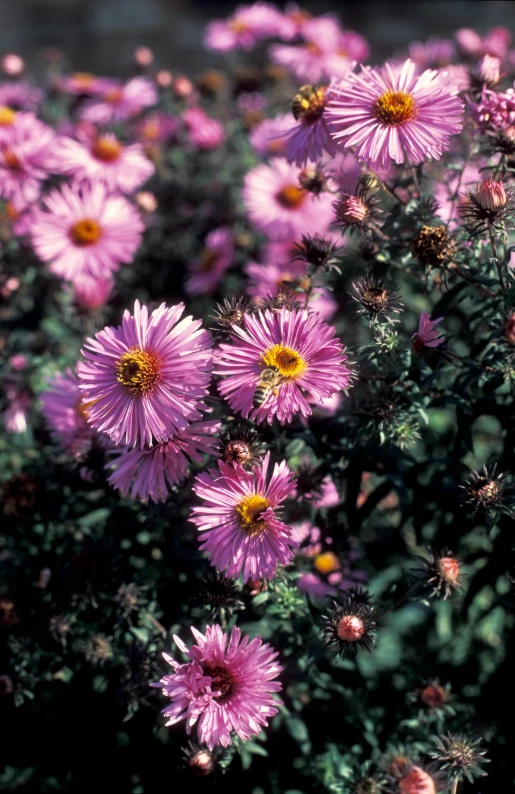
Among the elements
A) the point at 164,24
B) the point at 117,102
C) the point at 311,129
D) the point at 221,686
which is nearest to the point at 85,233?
the point at 117,102

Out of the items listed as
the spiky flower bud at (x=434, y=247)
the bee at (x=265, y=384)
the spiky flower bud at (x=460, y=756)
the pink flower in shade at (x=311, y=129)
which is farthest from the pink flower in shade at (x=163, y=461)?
the spiky flower bud at (x=460, y=756)

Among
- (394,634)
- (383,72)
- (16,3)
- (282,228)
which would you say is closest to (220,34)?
(282,228)

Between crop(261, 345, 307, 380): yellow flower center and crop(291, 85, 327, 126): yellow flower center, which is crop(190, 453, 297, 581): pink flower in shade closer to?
crop(261, 345, 307, 380): yellow flower center

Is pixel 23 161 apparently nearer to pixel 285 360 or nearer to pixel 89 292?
pixel 89 292

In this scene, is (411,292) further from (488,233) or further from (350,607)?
(350,607)

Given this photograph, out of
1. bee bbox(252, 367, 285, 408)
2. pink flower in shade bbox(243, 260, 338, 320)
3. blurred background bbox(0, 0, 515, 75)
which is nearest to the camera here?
bee bbox(252, 367, 285, 408)

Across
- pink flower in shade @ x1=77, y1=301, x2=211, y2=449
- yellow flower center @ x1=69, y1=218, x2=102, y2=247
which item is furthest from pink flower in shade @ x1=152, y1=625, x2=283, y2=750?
yellow flower center @ x1=69, y1=218, x2=102, y2=247

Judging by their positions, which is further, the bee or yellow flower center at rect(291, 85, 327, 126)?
yellow flower center at rect(291, 85, 327, 126)
